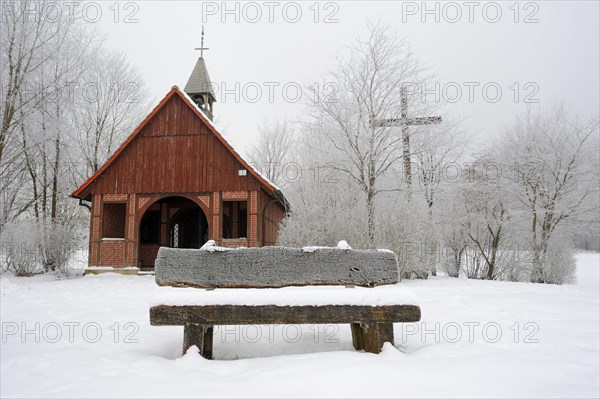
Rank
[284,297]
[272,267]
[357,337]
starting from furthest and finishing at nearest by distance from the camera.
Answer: [357,337], [272,267], [284,297]

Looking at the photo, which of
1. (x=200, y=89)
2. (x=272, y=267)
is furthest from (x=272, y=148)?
(x=272, y=267)

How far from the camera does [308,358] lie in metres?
3.45

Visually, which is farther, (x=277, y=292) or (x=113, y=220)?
(x=113, y=220)

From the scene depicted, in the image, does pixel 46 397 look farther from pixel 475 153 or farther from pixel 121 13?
pixel 475 153

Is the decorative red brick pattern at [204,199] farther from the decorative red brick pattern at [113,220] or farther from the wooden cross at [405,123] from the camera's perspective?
the wooden cross at [405,123]

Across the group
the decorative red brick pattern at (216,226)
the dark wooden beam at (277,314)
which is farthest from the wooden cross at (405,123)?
the dark wooden beam at (277,314)

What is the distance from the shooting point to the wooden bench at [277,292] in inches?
138

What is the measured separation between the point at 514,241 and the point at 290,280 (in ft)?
46.8

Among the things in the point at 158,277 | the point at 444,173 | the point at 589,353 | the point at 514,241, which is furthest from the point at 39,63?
the point at 514,241

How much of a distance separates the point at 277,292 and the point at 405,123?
1109 centimetres

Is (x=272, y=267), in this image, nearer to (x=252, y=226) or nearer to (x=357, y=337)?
(x=357, y=337)

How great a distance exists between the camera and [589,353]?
3.68 metres

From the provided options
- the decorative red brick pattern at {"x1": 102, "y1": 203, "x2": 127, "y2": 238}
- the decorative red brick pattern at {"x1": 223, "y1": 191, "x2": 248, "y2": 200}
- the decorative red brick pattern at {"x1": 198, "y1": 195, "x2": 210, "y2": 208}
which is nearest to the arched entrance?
the decorative red brick pattern at {"x1": 102, "y1": 203, "x2": 127, "y2": 238}

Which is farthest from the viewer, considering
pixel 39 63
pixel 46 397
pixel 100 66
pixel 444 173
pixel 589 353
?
pixel 100 66
